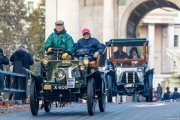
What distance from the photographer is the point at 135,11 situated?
46.5m

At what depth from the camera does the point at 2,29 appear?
6025cm

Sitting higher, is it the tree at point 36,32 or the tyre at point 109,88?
the tree at point 36,32

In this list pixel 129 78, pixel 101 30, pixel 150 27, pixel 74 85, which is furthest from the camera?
pixel 150 27

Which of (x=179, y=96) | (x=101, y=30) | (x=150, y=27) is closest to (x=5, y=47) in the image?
(x=101, y=30)

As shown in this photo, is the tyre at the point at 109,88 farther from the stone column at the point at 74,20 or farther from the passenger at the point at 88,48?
the stone column at the point at 74,20

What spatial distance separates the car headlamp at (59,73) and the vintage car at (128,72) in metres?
11.3

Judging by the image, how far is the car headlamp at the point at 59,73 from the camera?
769 inches

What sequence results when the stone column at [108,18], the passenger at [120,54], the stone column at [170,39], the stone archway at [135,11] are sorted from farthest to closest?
the stone column at [170,39]
the stone archway at [135,11]
the stone column at [108,18]
the passenger at [120,54]

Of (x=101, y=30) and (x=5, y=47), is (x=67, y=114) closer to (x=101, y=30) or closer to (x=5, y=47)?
(x=101, y=30)

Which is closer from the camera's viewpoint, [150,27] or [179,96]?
[179,96]

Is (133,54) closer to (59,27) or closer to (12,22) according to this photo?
(59,27)

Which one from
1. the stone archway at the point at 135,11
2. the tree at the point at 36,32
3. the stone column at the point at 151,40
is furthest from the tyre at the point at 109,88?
the stone column at the point at 151,40

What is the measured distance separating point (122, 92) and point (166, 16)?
89.7 metres

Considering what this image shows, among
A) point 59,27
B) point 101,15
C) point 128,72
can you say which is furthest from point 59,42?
point 101,15
